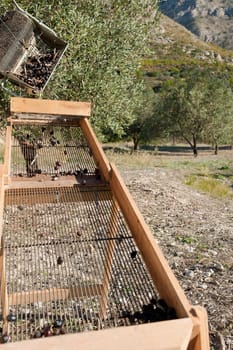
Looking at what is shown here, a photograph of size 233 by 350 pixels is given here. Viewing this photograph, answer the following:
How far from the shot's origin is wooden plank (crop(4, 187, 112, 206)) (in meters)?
4.11

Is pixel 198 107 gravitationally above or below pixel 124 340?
A: below

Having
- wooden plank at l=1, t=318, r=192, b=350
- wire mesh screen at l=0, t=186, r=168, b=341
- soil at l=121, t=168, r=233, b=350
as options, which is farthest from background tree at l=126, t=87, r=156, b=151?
wooden plank at l=1, t=318, r=192, b=350

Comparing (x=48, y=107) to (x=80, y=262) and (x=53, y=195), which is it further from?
(x=80, y=262)

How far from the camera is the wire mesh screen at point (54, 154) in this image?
204 inches

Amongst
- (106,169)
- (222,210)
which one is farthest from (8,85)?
(222,210)

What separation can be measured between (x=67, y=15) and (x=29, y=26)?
3831mm

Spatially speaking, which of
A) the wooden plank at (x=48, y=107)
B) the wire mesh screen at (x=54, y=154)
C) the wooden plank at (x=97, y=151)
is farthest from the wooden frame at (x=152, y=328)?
the wooden plank at (x=48, y=107)

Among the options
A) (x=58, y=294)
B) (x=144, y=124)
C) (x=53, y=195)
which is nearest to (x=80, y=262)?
(x=58, y=294)

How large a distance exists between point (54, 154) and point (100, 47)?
5.22 meters

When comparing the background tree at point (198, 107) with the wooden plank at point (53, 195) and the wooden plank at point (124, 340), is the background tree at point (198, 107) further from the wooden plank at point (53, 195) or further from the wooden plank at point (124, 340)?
the wooden plank at point (124, 340)

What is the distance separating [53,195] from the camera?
4297mm

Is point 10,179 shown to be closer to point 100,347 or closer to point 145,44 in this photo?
point 100,347

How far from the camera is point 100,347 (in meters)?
1.75

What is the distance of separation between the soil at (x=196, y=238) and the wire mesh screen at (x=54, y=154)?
2.49 metres
